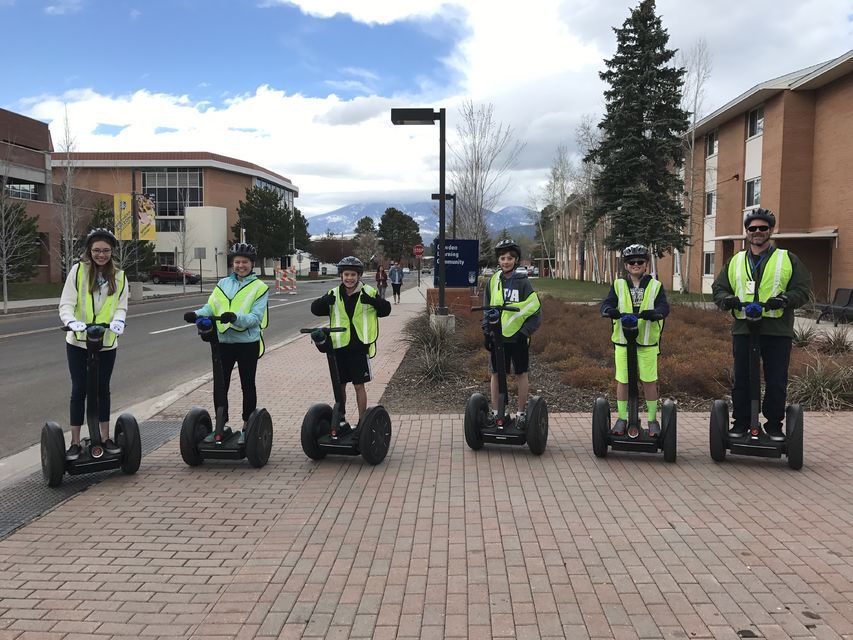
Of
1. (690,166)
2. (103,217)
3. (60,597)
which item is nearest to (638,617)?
(60,597)

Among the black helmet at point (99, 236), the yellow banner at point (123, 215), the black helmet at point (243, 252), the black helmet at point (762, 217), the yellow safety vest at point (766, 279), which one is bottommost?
the yellow safety vest at point (766, 279)

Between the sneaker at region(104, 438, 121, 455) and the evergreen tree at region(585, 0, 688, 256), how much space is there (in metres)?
28.2

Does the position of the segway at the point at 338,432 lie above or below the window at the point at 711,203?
below

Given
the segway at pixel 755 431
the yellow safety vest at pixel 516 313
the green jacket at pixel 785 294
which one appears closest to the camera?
the green jacket at pixel 785 294

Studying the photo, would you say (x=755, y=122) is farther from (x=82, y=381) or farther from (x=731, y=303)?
(x=82, y=381)

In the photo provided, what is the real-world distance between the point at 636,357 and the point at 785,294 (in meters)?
1.21

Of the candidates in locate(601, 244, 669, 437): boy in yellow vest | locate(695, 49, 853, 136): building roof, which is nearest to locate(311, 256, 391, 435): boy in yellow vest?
locate(601, 244, 669, 437): boy in yellow vest

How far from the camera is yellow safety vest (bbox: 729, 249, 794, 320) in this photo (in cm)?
511

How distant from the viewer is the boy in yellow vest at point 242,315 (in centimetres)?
524

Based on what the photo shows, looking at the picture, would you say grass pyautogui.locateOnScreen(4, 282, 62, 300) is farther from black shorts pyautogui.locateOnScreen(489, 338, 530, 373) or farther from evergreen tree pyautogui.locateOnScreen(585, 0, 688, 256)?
black shorts pyautogui.locateOnScreen(489, 338, 530, 373)

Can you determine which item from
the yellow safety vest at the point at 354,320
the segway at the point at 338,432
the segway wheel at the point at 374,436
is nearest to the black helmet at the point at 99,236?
the segway at the point at 338,432

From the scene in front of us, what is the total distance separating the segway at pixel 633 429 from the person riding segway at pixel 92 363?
375 centimetres

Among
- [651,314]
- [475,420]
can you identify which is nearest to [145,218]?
[475,420]

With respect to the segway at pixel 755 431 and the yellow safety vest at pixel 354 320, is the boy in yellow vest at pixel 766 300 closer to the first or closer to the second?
the segway at pixel 755 431
